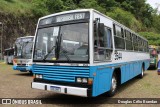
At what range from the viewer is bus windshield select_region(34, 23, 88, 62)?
24.4 ft

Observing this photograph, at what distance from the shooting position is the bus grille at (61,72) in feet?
23.8

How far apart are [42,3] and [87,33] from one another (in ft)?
143

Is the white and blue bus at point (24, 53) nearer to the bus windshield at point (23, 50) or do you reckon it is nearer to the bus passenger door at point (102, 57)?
the bus windshield at point (23, 50)

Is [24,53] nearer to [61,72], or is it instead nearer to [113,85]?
[113,85]

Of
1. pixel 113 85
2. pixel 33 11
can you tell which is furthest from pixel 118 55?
pixel 33 11

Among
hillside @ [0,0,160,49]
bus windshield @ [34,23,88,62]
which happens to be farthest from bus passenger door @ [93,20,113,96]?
hillside @ [0,0,160,49]

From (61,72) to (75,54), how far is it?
Answer: 2.46 ft

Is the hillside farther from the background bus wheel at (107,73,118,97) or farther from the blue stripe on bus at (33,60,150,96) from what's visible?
the blue stripe on bus at (33,60,150,96)

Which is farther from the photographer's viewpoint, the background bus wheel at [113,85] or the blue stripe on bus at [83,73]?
the background bus wheel at [113,85]

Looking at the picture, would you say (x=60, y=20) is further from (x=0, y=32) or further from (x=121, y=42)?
(x=0, y=32)

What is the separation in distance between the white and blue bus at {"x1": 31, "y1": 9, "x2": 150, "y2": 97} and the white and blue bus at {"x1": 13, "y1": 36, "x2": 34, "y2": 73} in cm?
774

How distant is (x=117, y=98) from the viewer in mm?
9070

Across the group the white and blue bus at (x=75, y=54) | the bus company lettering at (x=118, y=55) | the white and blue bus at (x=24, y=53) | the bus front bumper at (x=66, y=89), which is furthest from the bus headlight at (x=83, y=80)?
the white and blue bus at (x=24, y=53)

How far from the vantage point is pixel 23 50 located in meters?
16.3
